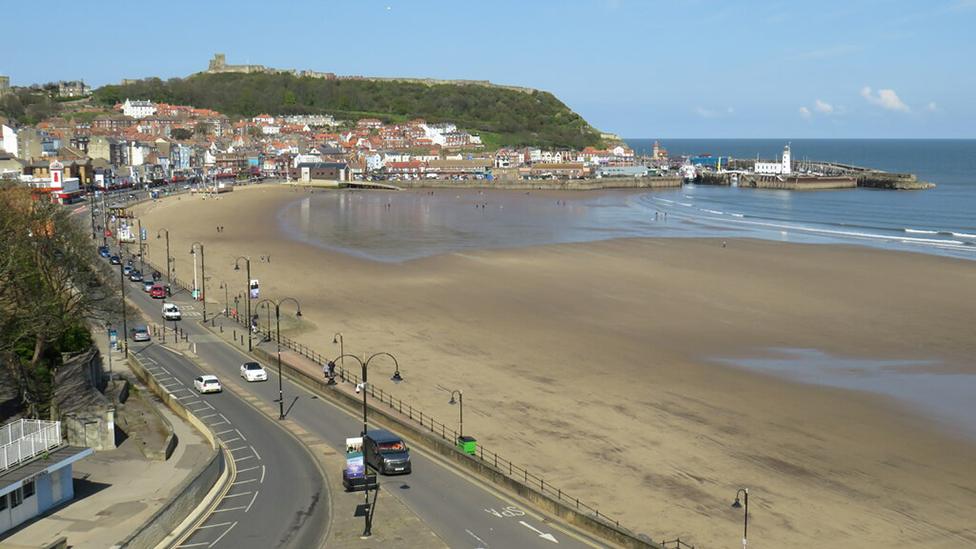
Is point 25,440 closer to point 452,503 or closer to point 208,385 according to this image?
point 452,503

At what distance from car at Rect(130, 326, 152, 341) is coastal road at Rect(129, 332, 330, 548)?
818cm

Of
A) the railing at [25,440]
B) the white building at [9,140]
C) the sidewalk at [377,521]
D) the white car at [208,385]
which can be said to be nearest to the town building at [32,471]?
the railing at [25,440]

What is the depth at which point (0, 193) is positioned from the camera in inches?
1537

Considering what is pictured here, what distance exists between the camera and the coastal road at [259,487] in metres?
16.9

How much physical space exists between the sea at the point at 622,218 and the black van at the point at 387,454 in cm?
4061

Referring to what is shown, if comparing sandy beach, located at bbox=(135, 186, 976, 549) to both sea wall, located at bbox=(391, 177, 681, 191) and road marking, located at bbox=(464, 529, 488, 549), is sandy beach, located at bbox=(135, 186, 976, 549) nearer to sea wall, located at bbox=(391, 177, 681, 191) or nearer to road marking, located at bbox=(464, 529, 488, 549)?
road marking, located at bbox=(464, 529, 488, 549)

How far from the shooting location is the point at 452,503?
61.8ft

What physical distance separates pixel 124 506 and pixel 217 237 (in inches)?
2204

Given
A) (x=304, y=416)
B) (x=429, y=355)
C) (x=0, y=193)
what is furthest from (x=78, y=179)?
(x=304, y=416)

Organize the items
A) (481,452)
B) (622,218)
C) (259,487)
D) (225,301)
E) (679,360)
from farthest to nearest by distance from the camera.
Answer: (622,218) → (225,301) → (679,360) → (481,452) → (259,487)

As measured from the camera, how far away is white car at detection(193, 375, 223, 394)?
2742 centimetres

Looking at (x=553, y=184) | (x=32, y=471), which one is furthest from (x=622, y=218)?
(x=32, y=471)

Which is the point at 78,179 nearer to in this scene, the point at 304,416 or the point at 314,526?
the point at 304,416

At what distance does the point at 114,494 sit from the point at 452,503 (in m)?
6.87
